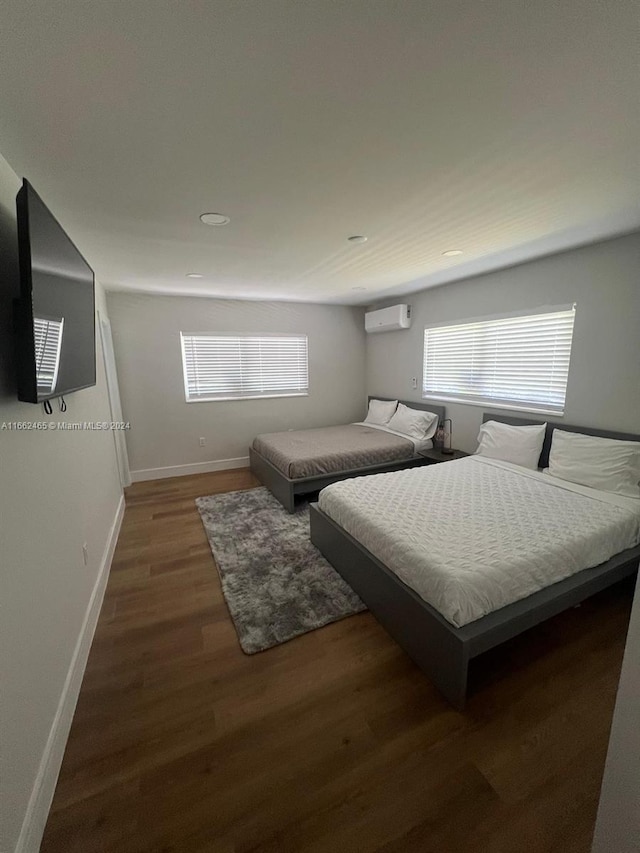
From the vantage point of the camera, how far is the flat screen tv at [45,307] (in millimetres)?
1105

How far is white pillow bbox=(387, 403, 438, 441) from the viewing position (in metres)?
4.03

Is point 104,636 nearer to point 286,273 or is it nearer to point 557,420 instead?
point 286,273

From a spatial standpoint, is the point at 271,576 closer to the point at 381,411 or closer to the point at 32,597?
the point at 32,597

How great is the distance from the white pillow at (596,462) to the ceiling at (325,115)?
1.54 meters

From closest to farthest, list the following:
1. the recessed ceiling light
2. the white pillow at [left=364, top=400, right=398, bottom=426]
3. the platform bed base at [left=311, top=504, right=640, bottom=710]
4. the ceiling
→ 1. the ceiling
2. the platform bed base at [left=311, top=504, right=640, bottom=710]
3. the recessed ceiling light
4. the white pillow at [left=364, top=400, right=398, bottom=426]

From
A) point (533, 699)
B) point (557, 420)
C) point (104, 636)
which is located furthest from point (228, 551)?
point (557, 420)

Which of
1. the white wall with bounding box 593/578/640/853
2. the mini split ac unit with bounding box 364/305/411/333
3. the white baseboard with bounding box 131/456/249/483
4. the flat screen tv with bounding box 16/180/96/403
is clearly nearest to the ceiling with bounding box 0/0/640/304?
the flat screen tv with bounding box 16/180/96/403

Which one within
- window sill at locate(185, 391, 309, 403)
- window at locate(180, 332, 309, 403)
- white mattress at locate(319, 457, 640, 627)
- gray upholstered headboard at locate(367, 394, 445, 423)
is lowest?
white mattress at locate(319, 457, 640, 627)

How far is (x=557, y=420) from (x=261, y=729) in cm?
316

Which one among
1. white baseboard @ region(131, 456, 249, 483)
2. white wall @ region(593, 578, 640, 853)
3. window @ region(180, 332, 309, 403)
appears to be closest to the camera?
white wall @ region(593, 578, 640, 853)

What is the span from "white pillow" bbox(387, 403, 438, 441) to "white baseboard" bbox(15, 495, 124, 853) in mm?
3481

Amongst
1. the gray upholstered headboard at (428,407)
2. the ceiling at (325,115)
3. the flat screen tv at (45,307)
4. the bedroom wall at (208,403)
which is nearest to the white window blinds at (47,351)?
the flat screen tv at (45,307)

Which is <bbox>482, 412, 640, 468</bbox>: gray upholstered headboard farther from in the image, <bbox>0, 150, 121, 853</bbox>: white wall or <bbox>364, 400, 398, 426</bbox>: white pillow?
<bbox>0, 150, 121, 853</bbox>: white wall

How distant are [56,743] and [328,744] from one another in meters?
1.09
